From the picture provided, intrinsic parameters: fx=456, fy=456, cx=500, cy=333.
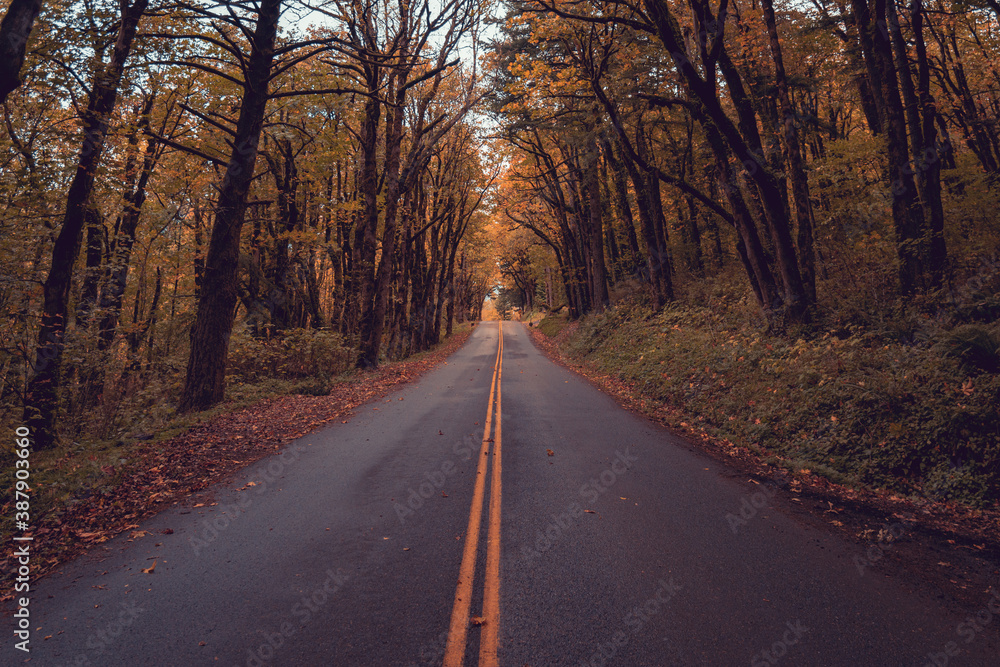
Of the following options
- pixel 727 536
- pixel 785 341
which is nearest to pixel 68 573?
pixel 727 536

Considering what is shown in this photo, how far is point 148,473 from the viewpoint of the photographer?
22.1ft

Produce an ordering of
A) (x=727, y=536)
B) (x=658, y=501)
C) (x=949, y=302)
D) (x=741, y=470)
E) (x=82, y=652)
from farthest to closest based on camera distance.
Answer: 1. (x=949, y=302)
2. (x=741, y=470)
3. (x=658, y=501)
4. (x=727, y=536)
5. (x=82, y=652)

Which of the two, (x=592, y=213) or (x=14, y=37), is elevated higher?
(x=592, y=213)

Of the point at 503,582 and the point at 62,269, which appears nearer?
the point at 503,582

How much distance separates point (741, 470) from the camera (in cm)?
693

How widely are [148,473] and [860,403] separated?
10.9 meters

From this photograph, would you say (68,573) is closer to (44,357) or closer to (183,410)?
(44,357)

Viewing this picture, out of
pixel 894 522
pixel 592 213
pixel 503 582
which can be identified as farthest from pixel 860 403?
pixel 592 213

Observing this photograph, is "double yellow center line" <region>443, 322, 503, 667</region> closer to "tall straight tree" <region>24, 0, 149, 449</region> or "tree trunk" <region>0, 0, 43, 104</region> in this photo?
"tree trunk" <region>0, 0, 43, 104</region>

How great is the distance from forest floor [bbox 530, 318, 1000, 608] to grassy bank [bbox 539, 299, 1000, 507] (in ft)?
0.72

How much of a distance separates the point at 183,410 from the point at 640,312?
58.6 ft

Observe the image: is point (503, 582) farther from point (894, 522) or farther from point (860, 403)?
point (860, 403)

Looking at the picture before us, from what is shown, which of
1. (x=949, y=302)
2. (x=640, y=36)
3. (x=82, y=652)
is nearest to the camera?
(x=82, y=652)

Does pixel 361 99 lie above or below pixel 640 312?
above
